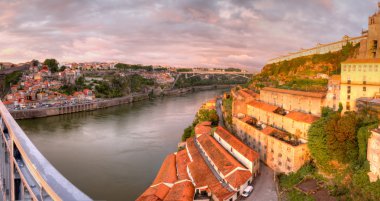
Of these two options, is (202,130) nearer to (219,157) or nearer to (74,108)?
(219,157)

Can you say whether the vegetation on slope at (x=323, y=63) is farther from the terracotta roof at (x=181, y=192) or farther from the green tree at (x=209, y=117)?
the terracotta roof at (x=181, y=192)

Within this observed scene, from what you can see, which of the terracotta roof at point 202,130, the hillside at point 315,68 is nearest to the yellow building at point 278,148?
the terracotta roof at point 202,130

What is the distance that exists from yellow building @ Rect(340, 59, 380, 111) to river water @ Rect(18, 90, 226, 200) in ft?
16.8

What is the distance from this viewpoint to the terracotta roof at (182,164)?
6567mm

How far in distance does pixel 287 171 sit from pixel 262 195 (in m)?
1.20

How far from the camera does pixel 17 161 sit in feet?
4.83

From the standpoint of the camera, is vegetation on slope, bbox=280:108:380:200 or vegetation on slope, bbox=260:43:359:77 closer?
vegetation on slope, bbox=280:108:380:200

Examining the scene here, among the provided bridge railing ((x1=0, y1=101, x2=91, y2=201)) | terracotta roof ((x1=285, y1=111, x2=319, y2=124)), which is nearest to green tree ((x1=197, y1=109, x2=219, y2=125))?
terracotta roof ((x1=285, y1=111, x2=319, y2=124))

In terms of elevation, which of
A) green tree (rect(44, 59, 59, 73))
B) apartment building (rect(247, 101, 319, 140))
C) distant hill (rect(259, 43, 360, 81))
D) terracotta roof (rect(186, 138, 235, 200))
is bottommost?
terracotta roof (rect(186, 138, 235, 200))

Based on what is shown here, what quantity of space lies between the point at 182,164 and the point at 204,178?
1150mm

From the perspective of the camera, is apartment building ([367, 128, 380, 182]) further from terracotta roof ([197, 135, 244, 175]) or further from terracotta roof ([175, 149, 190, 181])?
terracotta roof ([175, 149, 190, 181])

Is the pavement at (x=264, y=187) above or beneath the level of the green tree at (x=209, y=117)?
beneath

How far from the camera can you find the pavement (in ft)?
18.9

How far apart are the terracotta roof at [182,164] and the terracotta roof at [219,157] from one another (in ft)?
1.73
